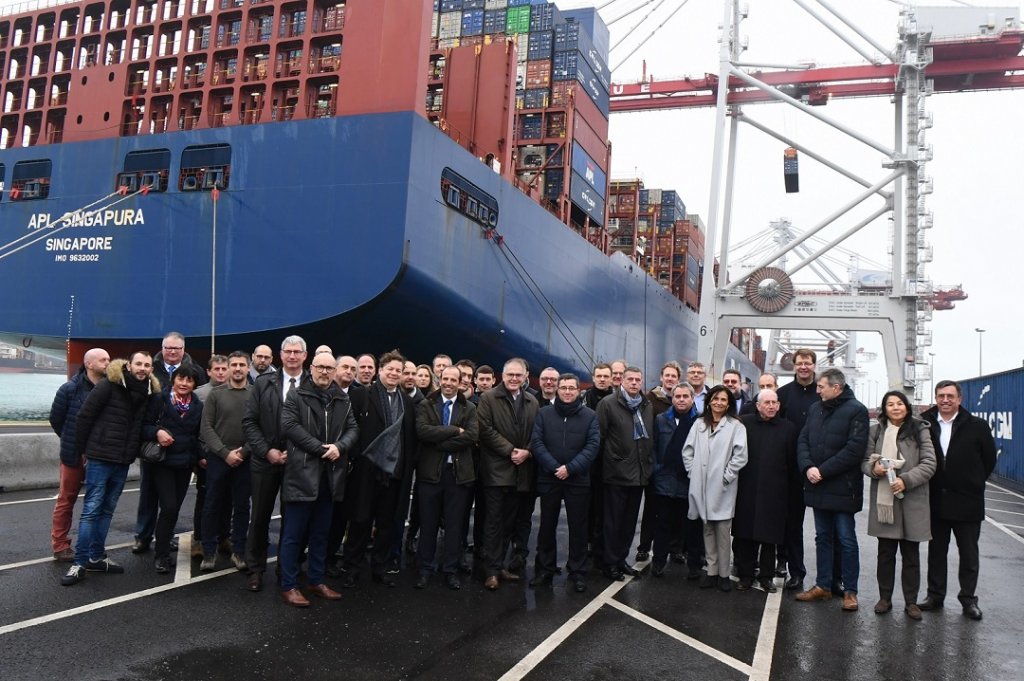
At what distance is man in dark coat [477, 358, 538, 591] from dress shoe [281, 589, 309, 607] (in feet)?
4.47

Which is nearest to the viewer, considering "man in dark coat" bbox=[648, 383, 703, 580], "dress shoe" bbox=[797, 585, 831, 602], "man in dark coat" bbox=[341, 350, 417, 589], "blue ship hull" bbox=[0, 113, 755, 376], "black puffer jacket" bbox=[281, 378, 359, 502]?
"black puffer jacket" bbox=[281, 378, 359, 502]

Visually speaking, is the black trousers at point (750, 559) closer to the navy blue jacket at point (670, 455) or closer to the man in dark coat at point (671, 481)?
the man in dark coat at point (671, 481)

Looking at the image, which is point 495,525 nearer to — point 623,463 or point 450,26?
point 623,463

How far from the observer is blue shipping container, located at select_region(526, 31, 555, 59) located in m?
22.1

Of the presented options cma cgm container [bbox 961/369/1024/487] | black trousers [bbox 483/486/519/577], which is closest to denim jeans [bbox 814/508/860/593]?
black trousers [bbox 483/486/519/577]

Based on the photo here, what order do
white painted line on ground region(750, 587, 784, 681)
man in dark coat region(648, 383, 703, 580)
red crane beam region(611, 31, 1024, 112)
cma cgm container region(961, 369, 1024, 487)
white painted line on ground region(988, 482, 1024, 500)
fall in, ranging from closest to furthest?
white painted line on ground region(750, 587, 784, 681) → man in dark coat region(648, 383, 703, 580) → white painted line on ground region(988, 482, 1024, 500) → cma cgm container region(961, 369, 1024, 487) → red crane beam region(611, 31, 1024, 112)

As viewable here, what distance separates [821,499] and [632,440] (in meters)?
1.45

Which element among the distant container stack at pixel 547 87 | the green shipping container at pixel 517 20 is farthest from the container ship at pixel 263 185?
the green shipping container at pixel 517 20

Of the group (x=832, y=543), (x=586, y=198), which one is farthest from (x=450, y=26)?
(x=832, y=543)

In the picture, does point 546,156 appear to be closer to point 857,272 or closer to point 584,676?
point 584,676

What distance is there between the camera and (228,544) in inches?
236

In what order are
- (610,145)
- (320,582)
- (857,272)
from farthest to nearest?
1. (857,272)
2. (610,145)
3. (320,582)

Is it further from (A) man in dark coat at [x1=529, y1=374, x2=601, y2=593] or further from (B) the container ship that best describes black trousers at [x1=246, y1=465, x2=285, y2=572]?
(B) the container ship

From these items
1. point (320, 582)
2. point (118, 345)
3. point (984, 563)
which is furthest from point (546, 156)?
point (320, 582)
